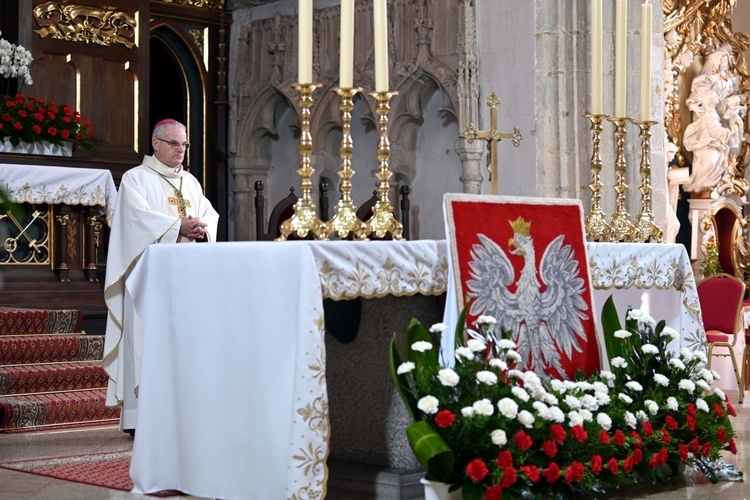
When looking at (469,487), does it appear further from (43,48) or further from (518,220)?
(43,48)

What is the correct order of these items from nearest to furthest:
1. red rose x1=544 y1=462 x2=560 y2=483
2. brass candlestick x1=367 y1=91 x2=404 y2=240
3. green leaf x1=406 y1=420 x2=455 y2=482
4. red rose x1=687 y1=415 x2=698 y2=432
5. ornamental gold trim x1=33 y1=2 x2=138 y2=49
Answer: green leaf x1=406 y1=420 x2=455 y2=482, red rose x1=544 y1=462 x2=560 y2=483, brass candlestick x1=367 y1=91 x2=404 y2=240, red rose x1=687 y1=415 x2=698 y2=432, ornamental gold trim x1=33 y1=2 x2=138 y2=49

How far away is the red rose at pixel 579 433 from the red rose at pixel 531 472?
0.21 metres

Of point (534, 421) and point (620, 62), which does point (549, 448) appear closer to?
point (534, 421)

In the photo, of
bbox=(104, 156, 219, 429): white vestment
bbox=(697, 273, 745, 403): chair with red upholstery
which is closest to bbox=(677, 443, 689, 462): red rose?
bbox=(104, 156, 219, 429): white vestment

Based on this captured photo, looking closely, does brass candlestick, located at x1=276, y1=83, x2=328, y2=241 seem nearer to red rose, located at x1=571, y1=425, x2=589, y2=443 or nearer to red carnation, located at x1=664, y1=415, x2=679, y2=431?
red rose, located at x1=571, y1=425, x2=589, y2=443

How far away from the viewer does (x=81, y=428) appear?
6.60 meters

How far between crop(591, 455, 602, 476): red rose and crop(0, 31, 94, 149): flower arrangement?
5497 millimetres

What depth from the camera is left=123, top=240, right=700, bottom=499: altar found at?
369 cm

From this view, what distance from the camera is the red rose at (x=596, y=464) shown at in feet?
12.9

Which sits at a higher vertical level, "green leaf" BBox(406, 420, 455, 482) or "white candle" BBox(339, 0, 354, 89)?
"white candle" BBox(339, 0, 354, 89)

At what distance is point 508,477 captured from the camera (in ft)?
12.0

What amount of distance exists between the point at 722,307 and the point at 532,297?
4.70 meters

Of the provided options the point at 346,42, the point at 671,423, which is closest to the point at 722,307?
the point at 671,423

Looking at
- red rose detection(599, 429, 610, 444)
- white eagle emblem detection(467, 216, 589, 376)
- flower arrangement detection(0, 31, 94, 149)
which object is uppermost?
flower arrangement detection(0, 31, 94, 149)
